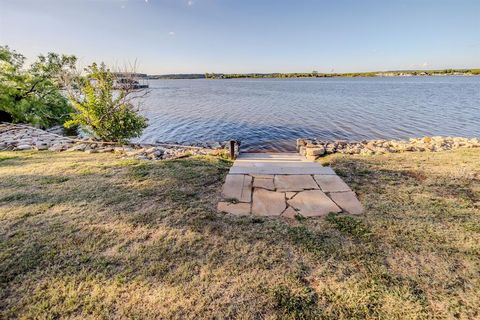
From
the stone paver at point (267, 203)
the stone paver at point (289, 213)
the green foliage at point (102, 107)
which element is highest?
A: the green foliage at point (102, 107)

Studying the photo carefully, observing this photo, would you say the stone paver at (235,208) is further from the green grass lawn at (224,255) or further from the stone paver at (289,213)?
the stone paver at (289,213)

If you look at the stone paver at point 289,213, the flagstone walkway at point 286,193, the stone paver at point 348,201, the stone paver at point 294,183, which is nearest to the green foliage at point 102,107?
the flagstone walkway at point 286,193

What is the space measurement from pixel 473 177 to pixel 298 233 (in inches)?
184

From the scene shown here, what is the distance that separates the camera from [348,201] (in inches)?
173

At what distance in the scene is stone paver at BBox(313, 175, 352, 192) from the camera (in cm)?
487

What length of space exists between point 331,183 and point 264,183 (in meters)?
1.42

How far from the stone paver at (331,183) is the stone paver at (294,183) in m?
0.15

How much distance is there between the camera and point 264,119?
21.1 meters

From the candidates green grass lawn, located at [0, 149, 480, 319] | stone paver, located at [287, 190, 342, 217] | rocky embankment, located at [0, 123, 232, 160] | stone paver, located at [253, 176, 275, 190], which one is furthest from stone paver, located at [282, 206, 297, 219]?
rocky embankment, located at [0, 123, 232, 160]

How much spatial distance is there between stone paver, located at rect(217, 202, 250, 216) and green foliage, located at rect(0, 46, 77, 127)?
42.8 feet

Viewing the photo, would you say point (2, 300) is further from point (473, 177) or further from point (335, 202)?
point (473, 177)

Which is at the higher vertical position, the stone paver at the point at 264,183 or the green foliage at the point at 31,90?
the green foliage at the point at 31,90

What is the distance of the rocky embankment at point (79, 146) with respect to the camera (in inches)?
317

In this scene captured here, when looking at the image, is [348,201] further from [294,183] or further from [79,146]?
[79,146]
